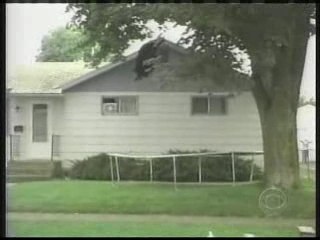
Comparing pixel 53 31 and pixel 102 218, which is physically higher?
pixel 53 31

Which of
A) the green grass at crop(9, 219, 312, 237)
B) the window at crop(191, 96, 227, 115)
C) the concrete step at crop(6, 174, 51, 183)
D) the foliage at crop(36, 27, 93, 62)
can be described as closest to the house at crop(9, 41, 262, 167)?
the window at crop(191, 96, 227, 115)

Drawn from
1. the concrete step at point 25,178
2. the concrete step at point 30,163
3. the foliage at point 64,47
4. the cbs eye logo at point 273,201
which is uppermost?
the foliage at point 64,47

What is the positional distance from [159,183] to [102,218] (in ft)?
1.27

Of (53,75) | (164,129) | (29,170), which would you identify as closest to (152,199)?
(164,129)

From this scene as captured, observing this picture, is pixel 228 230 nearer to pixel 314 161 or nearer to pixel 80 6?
pixel 314 161

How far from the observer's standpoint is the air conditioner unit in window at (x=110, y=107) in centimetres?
343

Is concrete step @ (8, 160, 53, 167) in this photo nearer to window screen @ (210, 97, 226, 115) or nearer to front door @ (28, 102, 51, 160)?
front door @ (28, 102, 51, 160)

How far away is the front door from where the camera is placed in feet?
10.5

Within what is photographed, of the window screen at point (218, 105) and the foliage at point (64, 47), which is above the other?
the foliage at point (64, 47)

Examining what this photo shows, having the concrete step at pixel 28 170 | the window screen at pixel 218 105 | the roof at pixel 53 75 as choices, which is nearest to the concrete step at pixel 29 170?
the concrete step at pixel 28 170

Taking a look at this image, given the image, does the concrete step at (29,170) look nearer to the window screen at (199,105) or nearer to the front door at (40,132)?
the front door at (40,132)

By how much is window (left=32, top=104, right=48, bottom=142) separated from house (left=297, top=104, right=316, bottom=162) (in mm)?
1474

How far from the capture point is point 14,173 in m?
2.93
